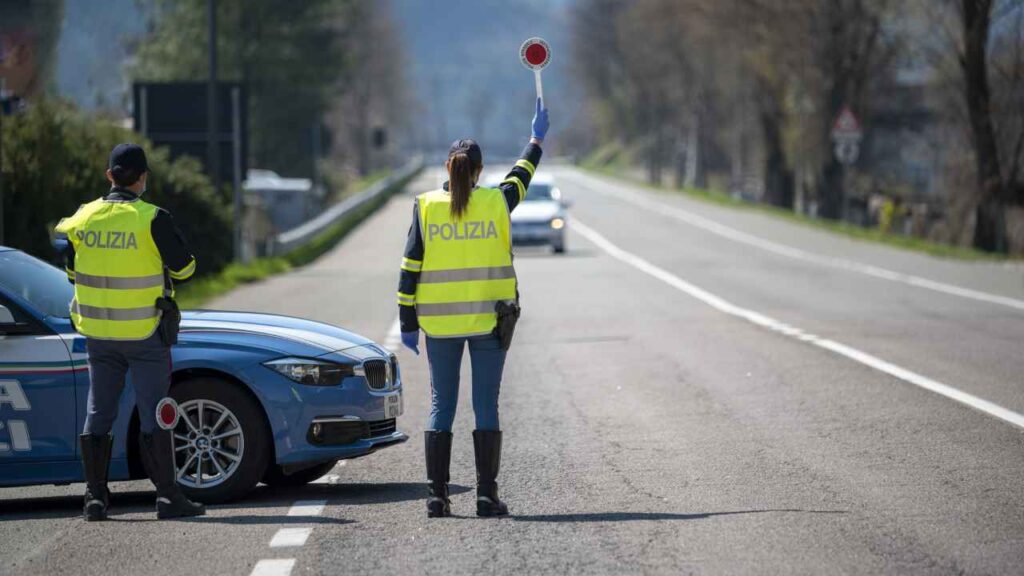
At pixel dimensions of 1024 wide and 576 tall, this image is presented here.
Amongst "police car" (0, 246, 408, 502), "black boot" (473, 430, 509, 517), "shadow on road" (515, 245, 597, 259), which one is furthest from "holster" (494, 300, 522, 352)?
"shadow on road" (515, 245, 597, 259)

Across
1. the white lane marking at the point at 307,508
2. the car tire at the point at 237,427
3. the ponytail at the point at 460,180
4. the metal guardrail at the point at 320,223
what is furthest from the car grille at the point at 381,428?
the metal guardrail at the point at 320,223

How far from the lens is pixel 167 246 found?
8.63 meters

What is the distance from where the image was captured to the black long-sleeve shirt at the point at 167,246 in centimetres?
864

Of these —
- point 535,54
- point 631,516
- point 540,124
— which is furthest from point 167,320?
point 535,54

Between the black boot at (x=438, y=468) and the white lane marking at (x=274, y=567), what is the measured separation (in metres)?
1.12

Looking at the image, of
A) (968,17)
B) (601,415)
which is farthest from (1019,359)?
(968,17)

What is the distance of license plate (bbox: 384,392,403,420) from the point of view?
9.41 meters

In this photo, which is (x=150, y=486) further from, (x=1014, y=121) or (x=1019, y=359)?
(x=1014, y=121)

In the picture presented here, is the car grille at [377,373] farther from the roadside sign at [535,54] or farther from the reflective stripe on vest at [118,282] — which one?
the roadside sign at [535,54]

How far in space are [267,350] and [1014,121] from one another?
4099 cm

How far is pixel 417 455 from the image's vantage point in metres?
10.8

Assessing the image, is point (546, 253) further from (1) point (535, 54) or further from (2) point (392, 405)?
(2) point (392, 405)

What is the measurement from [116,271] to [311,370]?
114 cm

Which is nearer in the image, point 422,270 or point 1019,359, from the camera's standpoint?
point 422,270
